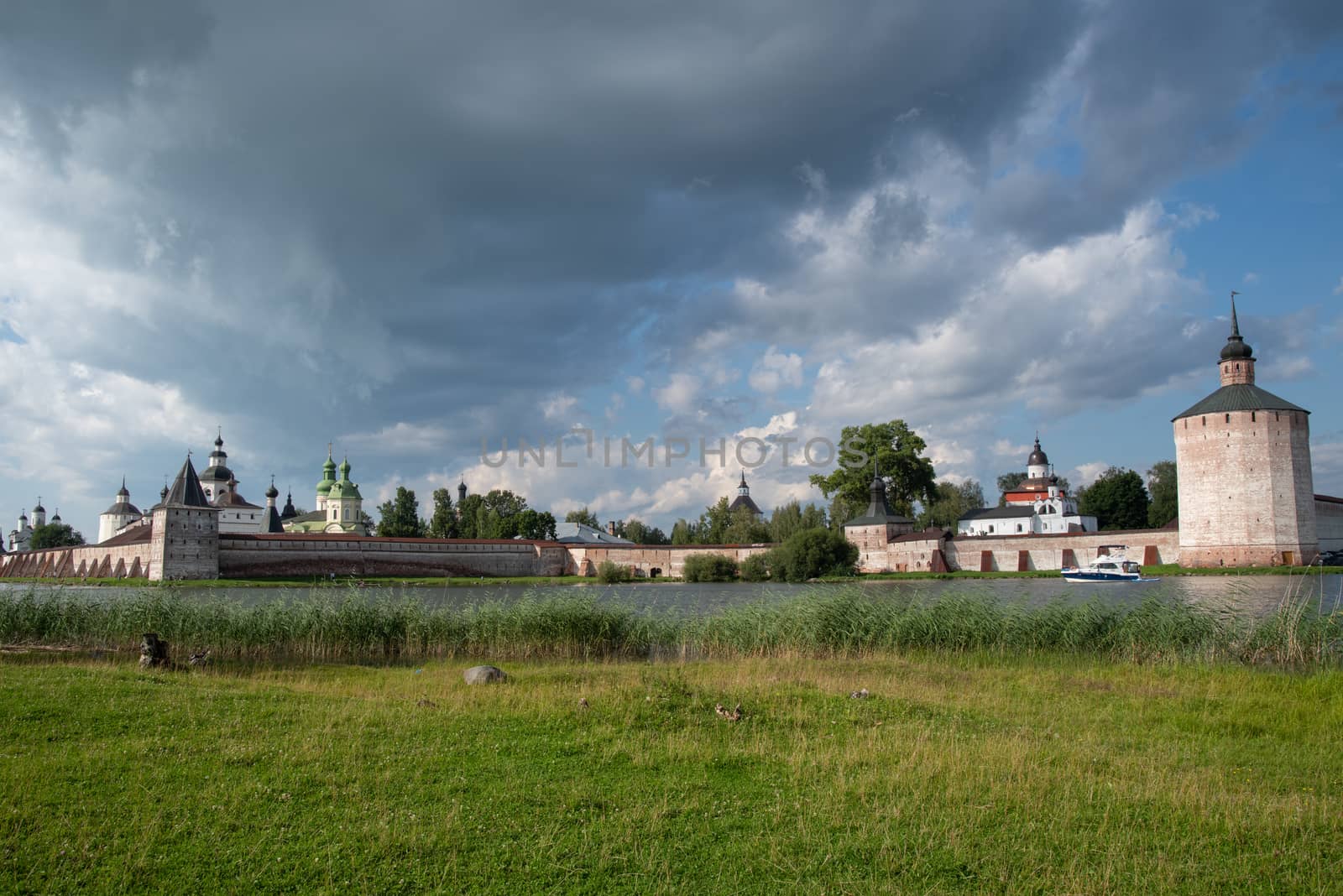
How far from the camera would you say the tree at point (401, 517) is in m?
64.2

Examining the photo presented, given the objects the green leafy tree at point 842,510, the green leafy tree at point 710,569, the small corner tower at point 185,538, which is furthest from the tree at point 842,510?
the small corner tower at point 185,538

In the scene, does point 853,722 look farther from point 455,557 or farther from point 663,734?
point 455,557

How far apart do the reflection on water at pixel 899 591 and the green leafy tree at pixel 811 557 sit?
64.3 inches

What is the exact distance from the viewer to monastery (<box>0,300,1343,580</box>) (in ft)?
122

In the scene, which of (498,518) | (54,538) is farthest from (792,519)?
(54,538)

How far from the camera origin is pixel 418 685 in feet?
31.3

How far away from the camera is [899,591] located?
56.6 feet

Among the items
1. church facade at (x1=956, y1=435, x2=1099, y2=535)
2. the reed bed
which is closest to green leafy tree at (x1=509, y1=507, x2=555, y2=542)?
church facade at (x1=956, y1=435, x2=1099, y2=535)

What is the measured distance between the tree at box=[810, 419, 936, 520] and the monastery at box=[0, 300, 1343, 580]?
1.34m

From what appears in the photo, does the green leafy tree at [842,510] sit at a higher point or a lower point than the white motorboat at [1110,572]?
higher

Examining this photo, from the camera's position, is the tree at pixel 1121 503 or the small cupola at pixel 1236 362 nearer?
the small cupola at pixel 1236 362

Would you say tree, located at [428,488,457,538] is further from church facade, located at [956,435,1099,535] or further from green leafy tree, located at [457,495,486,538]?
church facade, located at [956,435,1099,535]

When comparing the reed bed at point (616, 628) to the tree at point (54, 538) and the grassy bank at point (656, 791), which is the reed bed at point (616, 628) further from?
the tree at point (54, 538)

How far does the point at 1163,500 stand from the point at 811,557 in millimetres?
31499
